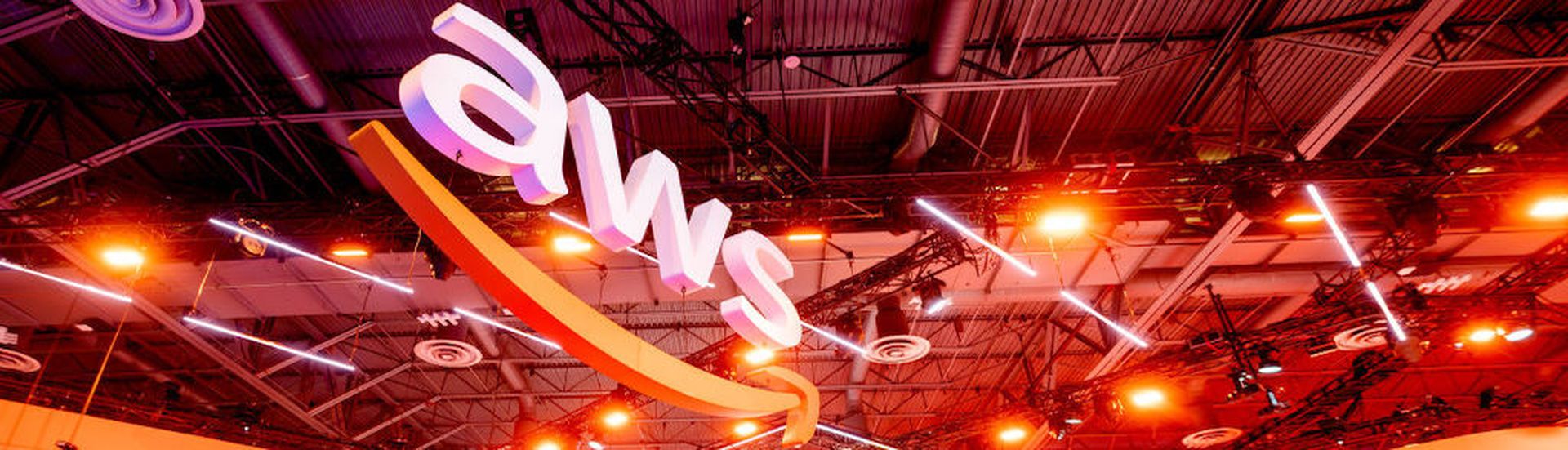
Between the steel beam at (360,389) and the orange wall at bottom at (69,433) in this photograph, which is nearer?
the orange wall at bottom at (69,433)

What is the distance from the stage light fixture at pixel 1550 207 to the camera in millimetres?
7453

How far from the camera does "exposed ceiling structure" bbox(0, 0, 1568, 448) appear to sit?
6633 mm

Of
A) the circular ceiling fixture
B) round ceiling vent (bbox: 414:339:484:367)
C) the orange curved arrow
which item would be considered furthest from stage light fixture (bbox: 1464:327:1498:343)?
the circular ceiling fixture

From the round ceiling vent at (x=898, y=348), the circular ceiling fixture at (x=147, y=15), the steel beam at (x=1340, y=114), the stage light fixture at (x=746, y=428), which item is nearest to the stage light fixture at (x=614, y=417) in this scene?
the stage light fixture at (x=746, y=428)

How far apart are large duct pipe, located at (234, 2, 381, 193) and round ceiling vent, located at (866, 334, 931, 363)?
6.03 metres

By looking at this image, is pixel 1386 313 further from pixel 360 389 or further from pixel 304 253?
pixel 360 389

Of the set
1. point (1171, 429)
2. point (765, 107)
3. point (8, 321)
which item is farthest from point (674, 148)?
point (1171, 429)

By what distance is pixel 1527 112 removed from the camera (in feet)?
25.7

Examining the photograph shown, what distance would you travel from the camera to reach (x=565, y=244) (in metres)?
7.61

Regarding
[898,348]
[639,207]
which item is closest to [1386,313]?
[898,348]

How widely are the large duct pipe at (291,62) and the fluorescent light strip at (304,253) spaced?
1178mm

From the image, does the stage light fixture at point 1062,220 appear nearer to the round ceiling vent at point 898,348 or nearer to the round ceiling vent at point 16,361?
the round ceiling vent at point 898,348

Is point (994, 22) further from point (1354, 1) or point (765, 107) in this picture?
point (1354, 1)

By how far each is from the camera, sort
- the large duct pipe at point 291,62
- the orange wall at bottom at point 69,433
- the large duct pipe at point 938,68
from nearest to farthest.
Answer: the orange wall at bottom at point 69,433 → the large duct pipe at point 291,62 → the large duct pipe at point 938,68
